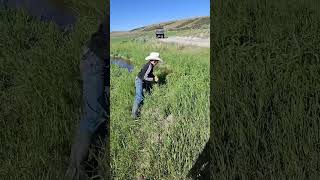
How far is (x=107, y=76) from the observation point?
14.4 ft

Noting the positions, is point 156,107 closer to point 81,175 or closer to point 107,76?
point 107,76

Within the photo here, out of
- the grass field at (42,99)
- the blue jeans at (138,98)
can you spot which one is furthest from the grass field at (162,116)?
the grass field at (42,99)

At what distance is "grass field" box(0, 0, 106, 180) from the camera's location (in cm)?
457

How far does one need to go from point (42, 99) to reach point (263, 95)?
1805 mm

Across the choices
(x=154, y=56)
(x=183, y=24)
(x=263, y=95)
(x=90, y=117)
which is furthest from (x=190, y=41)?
(x=90, y=117)

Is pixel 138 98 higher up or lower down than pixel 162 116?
higher up

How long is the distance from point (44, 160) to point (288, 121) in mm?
1893

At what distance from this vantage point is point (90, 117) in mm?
4387

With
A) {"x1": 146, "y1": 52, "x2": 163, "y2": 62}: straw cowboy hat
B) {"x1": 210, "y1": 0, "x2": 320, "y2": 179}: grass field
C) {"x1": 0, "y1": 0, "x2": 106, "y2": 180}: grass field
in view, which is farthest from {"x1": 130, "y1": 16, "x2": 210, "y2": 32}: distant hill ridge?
{"x1": 0, "y1": 0, "x2": 106, "y2": 180}: grass field

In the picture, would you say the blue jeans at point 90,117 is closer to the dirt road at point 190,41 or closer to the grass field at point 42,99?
the grass field at point 42,99

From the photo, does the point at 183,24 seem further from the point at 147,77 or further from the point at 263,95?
the point at 263,95

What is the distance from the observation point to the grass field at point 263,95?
4.17 metres

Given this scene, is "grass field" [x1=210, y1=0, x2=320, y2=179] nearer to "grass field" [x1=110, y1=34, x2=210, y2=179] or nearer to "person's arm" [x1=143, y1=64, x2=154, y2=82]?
"grass field" [x1=110, y1=34, x2=210, y2=179]

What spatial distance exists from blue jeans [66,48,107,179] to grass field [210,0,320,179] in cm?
83
